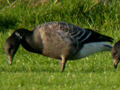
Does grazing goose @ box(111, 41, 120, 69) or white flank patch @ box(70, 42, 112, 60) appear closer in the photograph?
grazing goose @ box(111, 41, 120, 69)

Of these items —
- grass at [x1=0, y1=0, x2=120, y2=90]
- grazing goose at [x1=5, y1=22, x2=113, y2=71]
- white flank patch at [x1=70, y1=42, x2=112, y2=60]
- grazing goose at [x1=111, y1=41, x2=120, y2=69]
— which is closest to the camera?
grass at [x1=0, y1=0, x2=120, y2=90]

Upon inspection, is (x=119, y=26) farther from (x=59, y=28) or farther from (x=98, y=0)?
(x=59, y=28)

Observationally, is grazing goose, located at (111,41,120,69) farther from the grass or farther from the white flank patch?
the white flank patch

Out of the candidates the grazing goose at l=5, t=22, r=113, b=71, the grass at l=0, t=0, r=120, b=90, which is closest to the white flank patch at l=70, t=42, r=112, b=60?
the grazing goose at l=5, t=22, r=113, b=71

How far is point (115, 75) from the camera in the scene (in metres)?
8.55

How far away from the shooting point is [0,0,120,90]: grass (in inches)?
314

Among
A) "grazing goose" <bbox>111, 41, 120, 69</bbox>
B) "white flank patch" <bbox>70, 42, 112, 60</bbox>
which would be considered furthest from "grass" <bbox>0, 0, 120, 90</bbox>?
"white flank patch" <bbox>70, 42, 112, 60</bbox>

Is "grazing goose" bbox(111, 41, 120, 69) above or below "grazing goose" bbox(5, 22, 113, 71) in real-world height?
below

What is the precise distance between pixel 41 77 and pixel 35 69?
111 centimetres

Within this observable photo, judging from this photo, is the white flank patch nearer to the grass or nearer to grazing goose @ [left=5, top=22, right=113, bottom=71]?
grazing goose @ [left=5, top=22, right=113, bottom=71]

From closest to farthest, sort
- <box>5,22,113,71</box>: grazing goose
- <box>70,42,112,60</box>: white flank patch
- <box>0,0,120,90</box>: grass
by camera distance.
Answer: <box>0,0,120,90</box>: grass
<box>5,22,113,71</box>: grazing goose
<box>70,42,112,60</box>: white flank patch

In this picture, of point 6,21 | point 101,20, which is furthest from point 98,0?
point 6,21

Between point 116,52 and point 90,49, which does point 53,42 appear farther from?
point 116,52

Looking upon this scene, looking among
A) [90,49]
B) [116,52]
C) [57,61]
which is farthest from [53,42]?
[57,61]
